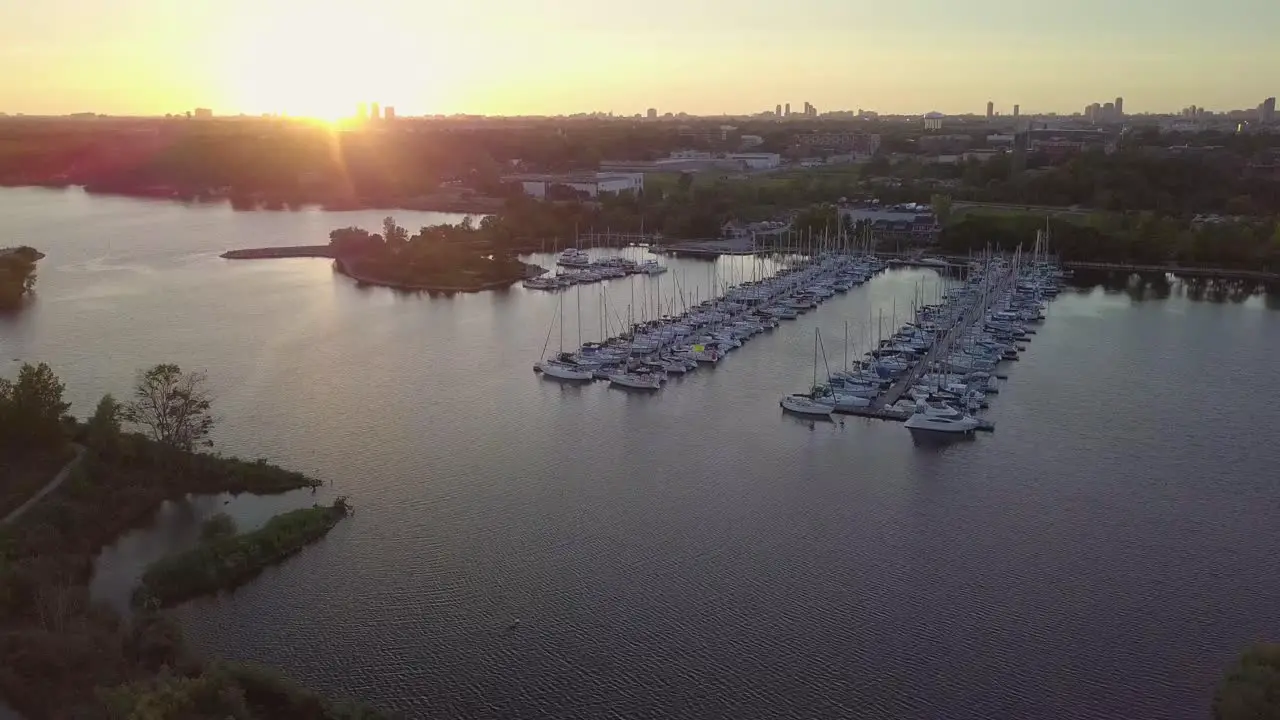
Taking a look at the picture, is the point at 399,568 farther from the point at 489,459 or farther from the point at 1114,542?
the point at 1114,542

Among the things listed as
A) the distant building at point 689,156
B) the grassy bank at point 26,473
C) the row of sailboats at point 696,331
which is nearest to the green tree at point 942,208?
the row of sailboats at point 696,331

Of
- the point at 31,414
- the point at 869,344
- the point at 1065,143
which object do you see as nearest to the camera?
the point at 31,414

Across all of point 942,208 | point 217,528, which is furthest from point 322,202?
point 217,528

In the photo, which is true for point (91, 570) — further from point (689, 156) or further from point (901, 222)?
point (689, 156)

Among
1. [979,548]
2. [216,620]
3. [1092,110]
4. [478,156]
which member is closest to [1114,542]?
[979,548]

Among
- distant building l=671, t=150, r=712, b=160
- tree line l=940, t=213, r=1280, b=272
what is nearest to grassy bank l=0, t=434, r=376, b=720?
tree line l=940, t=213, r=1280, b=272

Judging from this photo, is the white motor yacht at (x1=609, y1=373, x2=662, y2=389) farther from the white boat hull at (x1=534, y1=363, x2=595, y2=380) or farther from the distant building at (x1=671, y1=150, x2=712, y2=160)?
the distant building at (x1=671, y1=150, x2=712, y2=160)

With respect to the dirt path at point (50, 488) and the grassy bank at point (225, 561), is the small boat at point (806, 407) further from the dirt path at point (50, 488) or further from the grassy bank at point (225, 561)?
the dirt path at point (50, 488)
